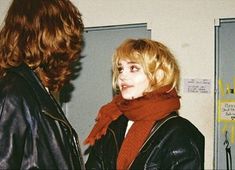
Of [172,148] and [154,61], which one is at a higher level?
[154,61]

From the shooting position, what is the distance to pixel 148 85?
5.05 feet

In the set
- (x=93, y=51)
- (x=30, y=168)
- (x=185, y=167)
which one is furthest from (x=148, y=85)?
(x=93, y=51)

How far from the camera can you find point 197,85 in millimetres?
2379

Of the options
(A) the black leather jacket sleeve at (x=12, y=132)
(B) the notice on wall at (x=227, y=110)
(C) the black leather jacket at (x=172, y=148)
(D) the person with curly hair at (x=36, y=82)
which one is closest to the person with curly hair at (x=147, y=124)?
(C) the black leather jacket at (x=172, y=148)

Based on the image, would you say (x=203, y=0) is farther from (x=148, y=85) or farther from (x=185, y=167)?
(x=185, y=167)

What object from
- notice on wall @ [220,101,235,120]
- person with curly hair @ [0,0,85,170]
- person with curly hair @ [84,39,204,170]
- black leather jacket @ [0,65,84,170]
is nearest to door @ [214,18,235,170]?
notice on wall @ [220,101,235,120]

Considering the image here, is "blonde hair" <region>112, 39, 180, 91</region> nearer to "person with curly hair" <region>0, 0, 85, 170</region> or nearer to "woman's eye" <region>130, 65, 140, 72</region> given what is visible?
"woman's eye" <region>130, 65, 140, 72</region>

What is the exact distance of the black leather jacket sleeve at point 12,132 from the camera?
3.26ft

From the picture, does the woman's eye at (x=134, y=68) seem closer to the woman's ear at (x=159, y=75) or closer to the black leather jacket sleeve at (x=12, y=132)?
the woman's ear at (x=159, y=75)

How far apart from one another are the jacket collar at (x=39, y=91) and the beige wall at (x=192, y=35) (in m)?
1.46

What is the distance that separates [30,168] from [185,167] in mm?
655

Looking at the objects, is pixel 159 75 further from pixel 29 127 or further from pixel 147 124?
pixel 29 127

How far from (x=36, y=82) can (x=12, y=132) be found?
208 mm

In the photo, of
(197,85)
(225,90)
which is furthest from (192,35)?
(225,90)
